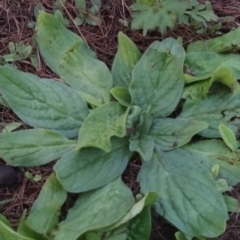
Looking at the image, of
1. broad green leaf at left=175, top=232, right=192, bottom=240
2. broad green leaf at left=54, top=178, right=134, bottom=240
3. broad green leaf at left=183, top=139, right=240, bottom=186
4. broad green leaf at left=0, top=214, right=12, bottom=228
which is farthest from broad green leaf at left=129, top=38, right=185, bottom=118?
broad green leaf at left=0, top=214, right=12, bottom=228

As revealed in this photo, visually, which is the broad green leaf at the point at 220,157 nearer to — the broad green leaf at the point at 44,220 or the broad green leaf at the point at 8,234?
the broad green leaf at the point at 44,220

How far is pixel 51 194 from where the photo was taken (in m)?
1.67

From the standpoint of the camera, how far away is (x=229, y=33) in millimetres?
1933

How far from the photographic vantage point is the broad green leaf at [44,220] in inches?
62.5

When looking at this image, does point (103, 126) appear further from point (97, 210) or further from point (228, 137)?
point (228, 137)

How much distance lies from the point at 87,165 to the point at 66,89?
9.5 inches

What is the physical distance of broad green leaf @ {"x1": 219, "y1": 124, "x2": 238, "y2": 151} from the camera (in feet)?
5.63

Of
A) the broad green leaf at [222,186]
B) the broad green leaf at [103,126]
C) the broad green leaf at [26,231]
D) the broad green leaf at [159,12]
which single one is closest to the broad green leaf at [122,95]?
the broad green leaf at [103,126]

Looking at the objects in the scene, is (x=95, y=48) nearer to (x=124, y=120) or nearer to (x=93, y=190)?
(x=124, y=120)

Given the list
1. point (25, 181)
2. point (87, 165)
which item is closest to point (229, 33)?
point (87, 165)

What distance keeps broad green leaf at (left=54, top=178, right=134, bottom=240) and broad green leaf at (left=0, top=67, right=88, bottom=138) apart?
19 centimetres

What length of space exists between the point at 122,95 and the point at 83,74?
0.45ft

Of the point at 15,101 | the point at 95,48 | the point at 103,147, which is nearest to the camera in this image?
the point at 103,147

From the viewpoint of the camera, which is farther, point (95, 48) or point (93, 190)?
point (95, 48)
